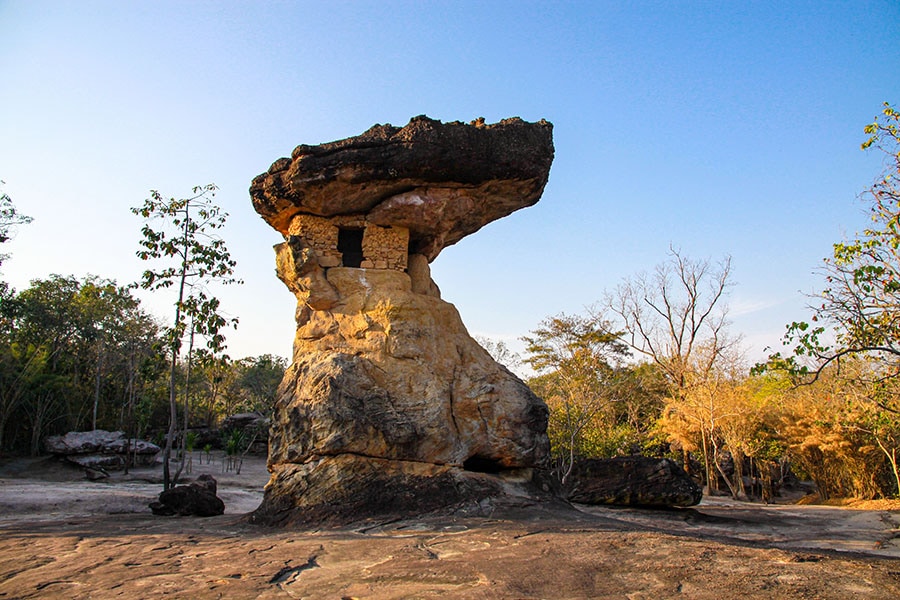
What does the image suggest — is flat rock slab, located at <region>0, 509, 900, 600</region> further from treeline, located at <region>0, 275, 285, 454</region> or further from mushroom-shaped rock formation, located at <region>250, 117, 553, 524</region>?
treeline, located at <region>0, 275, 285, 454</region>

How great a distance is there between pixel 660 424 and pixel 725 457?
274cm

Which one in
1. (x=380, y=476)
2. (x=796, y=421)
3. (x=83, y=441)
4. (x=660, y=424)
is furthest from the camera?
(x=660, y=424)

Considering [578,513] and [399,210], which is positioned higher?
[399,210]

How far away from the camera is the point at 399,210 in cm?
949

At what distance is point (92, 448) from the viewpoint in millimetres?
18234

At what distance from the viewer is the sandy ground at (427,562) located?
3953 mm

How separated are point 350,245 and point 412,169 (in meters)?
1.98

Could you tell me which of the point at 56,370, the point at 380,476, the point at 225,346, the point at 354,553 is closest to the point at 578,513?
the point at 380,476

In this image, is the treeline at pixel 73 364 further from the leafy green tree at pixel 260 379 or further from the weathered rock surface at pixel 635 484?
the weathered rock surface at pixel 635 484

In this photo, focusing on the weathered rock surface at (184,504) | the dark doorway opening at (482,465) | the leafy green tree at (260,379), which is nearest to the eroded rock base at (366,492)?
the dark doorway opening at (482,465)

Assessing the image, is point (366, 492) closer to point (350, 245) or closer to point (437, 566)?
point (437, 566)

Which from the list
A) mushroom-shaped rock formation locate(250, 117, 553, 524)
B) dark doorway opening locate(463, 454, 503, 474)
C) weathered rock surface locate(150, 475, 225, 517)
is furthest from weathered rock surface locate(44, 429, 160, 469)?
dark doorway opening locate(463, 454, 503, 474)

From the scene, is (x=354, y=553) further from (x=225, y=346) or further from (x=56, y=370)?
(x=56, y=370)

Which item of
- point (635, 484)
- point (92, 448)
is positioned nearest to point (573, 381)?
point (635, 484)
